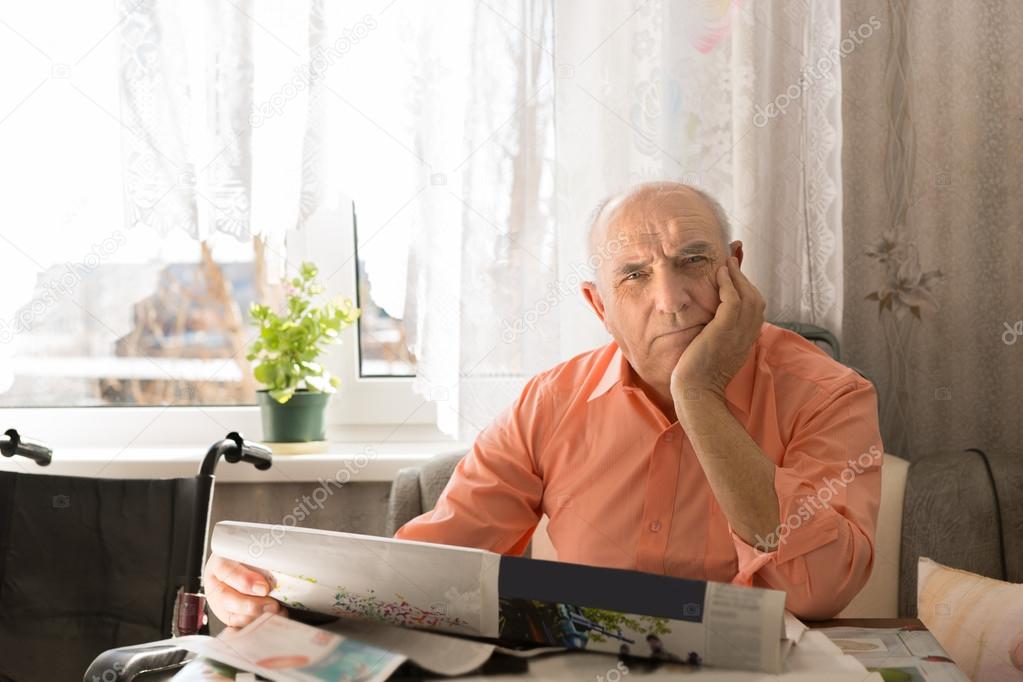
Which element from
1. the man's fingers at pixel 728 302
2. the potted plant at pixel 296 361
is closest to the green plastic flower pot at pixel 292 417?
the potted plant at pixel 296 361

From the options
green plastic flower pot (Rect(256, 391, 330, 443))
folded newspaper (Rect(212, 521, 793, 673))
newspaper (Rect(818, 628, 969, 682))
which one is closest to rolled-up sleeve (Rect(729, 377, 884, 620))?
newspaper (Rect(818, 628, 969, 682))

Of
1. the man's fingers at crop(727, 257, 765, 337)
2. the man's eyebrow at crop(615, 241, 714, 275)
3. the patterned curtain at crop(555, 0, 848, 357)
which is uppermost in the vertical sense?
the patterned curtain at crop(555, 0, 848, 357)

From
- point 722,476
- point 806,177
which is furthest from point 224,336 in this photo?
point 722,476

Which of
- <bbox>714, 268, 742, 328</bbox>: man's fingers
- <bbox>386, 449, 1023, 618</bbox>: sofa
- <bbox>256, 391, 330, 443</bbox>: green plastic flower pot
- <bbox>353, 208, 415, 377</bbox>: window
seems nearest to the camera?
<bbox>714, 268, 742, 328</bbox>: man's fingers

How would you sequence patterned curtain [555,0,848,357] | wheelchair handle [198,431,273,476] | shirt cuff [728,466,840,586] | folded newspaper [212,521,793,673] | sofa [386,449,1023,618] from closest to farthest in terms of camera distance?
1. folded newspaper [212,521,793,673]
2. shirt cuff [728,466,840,586]
3. sofa [386,449,1023,618]
4. wheelchair handle [198,431,273,476]
5. patterned curtain [555,0,848,357]

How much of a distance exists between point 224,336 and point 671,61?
49.8 inches

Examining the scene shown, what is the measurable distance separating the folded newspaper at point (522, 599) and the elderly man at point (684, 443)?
0.35m

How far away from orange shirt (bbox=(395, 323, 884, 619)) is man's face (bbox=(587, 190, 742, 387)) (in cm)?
8

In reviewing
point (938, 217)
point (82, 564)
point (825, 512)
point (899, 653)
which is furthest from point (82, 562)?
point (938, 217)

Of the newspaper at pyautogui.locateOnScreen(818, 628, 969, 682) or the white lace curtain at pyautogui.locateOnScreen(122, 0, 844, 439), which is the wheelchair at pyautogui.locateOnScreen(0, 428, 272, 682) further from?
the newspaper at pyautogui.locateOnScreen(818, 628, 969, 682)

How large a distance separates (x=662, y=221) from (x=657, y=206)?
0.08 feet

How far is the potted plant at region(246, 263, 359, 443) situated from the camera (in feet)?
7.59

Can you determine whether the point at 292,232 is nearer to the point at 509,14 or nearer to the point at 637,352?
the point at 509,14

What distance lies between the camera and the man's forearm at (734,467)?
125 centimetres
